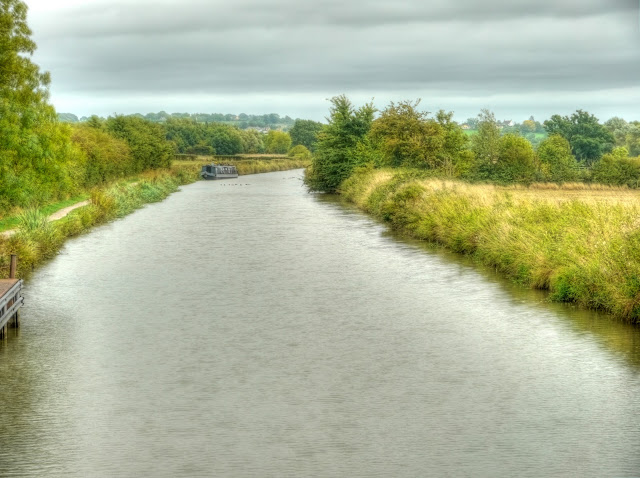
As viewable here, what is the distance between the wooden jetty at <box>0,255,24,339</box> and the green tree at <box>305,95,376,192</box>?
4836 cm

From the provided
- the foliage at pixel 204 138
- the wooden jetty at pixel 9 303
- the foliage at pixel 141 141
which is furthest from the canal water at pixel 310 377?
the foliage at pixel 204 138

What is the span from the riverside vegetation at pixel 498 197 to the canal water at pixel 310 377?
953mm

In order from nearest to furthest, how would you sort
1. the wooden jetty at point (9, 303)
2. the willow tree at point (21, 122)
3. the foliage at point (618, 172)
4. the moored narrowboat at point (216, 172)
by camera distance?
the wooden jetty at point (9, 303) → the willow tree at point (21, 122) → the foliage at point (618, 172) → the moored narrowboat at point (216, 172)

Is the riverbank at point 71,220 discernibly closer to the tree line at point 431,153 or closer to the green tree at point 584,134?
the tree line at point 431,153

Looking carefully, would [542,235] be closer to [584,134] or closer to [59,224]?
[59,224]

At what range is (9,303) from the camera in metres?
16.2

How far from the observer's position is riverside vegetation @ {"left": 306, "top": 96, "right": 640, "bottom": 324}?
19125mm

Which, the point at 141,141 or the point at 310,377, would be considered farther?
the point at 141,141

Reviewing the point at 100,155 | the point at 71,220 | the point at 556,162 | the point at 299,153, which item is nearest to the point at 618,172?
the point at 556,162

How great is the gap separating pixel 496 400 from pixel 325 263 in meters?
15.6

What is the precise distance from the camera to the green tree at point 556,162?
6113cm

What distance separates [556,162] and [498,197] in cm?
4478

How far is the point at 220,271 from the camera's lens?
25.5 m

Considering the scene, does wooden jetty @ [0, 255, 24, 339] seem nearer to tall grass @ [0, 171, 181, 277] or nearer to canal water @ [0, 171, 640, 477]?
canal water @ [0, 171, 640, 477]
